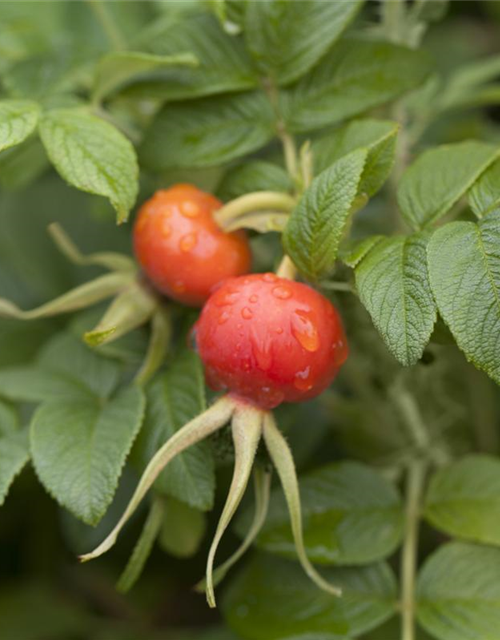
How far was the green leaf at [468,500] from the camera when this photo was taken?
1133 mm

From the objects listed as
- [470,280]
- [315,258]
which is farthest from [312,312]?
[470,280]

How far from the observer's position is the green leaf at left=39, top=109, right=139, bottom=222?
3.29ft

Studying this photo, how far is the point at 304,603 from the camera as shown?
3.89 ft

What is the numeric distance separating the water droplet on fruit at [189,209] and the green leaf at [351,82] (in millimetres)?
240

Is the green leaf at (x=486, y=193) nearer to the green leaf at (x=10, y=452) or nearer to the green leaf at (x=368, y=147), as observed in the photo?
the green leaf at (x=368, y=147)

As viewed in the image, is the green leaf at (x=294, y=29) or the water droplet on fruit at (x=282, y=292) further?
the green leaf at (x=294, y=29)

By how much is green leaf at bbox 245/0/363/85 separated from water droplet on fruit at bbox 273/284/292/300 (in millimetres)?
388

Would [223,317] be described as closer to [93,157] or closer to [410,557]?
[93,157]

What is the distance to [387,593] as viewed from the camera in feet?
3.86

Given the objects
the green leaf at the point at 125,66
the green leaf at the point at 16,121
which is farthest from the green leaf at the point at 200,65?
the green leaf at the point at 16,121

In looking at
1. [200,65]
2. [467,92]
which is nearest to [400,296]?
[200,65]

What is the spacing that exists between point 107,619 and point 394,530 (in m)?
0.81

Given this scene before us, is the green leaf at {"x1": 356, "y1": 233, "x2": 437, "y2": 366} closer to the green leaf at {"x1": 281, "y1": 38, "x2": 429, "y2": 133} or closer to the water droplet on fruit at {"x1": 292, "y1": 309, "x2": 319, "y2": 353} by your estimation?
the water droplet on fruit at {"x1": 292, "y1": 309, "x2": 319, "y2": 353}

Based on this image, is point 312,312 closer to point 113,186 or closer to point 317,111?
point 113,186
